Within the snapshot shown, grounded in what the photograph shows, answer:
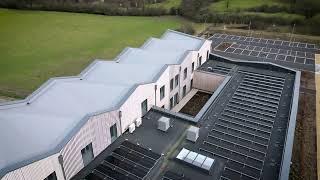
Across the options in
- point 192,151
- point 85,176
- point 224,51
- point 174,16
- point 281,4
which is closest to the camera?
point 85,176

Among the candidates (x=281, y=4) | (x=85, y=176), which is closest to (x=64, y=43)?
(x=85, y=176)

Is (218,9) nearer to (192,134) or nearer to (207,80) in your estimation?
(207,80)

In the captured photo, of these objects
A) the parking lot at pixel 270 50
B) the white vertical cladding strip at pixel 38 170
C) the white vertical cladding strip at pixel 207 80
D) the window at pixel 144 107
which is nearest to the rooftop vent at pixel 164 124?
the window at pixel 144 107

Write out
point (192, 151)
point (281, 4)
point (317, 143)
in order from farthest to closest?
1. point (281, 4)
2. point (317, 143)
3. point (192, 151)

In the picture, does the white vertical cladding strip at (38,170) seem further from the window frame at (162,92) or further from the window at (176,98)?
the window at (176,98)

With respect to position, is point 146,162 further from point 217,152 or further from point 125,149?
point 217,152

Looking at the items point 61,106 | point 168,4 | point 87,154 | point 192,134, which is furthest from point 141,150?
point 168,4

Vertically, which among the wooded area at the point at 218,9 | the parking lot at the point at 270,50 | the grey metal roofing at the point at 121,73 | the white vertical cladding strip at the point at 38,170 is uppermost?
the wooded area at the point at 218,9

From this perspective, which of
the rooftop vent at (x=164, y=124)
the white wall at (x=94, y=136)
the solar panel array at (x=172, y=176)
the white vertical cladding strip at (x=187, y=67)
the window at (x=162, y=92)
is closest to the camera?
the white wall at (x=94, y=136)
